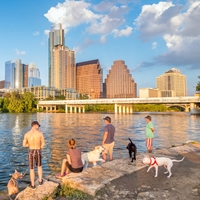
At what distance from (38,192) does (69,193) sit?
3.06ft

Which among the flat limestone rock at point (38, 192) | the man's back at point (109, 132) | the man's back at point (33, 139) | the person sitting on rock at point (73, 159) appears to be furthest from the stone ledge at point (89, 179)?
the man's back at point (33, 139)

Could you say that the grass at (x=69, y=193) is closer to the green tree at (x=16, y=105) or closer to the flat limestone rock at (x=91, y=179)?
the flat limestone rock at (x=91, y=179)

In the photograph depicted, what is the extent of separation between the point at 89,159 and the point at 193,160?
511 cm

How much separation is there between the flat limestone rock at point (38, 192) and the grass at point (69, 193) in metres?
0.11

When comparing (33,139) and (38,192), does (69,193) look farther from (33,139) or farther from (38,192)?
(33,139)

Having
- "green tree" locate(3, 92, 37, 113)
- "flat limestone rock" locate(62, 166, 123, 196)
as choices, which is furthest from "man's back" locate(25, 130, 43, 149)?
"green tree" locate(3, 92, 37, 113)

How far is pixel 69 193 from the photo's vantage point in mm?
5980

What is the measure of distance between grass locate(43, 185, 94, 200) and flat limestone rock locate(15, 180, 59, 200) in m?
0.11

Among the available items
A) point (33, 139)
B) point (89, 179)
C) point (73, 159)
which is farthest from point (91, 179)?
point (33, 139)

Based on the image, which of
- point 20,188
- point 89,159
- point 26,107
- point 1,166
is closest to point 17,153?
point 1,166

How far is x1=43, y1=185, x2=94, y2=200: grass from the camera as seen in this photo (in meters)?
5.68

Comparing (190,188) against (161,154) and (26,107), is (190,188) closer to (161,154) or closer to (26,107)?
(161,154)

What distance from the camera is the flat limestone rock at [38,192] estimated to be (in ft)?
18.8

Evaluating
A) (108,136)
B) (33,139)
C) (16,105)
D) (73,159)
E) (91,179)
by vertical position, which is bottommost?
(91,179)
